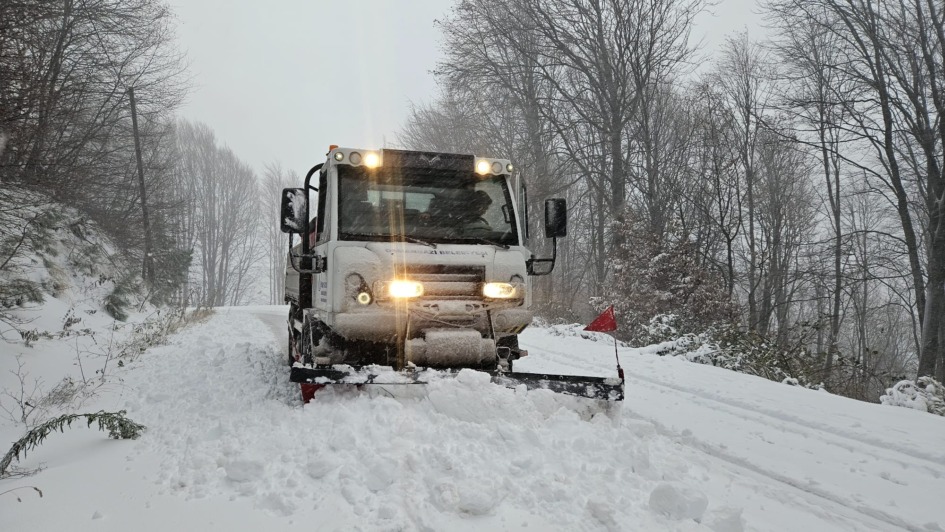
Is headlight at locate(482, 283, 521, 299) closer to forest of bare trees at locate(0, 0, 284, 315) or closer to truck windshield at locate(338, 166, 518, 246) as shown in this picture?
truck windshield at locate(338, 166, 518, 246)

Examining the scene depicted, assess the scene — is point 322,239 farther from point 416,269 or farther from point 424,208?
point 416,269

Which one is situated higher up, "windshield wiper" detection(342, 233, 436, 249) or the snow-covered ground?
"windshield wiper" detection(342, 233, 436, 249)

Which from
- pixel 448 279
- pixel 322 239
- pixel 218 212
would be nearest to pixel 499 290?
pixel 448 279

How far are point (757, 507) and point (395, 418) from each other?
7.52ft

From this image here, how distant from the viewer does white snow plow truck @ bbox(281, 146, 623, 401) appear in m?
4.41

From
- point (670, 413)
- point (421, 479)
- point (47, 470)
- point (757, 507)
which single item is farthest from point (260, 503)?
point (670, 413)

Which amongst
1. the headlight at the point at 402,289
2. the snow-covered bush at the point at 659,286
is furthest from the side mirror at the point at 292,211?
the snow-covered bush at the point at 659,286

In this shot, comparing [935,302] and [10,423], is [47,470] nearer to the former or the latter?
[10,423]

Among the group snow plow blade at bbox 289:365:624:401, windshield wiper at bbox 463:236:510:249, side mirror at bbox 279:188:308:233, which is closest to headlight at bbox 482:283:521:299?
windshield wiper at bbox 463:236:510:249

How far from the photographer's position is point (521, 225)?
17.4 feet

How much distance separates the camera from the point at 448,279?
4641 millimetres

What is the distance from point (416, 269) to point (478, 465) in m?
2.01

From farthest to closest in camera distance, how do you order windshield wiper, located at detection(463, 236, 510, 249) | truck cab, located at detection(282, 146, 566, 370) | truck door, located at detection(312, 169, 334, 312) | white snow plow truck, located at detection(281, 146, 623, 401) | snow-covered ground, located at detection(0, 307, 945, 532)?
1. windshield wiper, located at detection(463, 236, 510, 249)
2. truck door, located at detection(312, 169, 334, 312)
3. truck cab, located at detection(282, 146, 566, 370)
4. white snow plow truck, located at detection(281, 146, 623, 401)
5. snow-covered ground, located at detection(0, 307, 945, 532)

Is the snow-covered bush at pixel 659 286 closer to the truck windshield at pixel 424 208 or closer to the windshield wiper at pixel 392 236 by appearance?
the truck windshield at pixel 424 208
